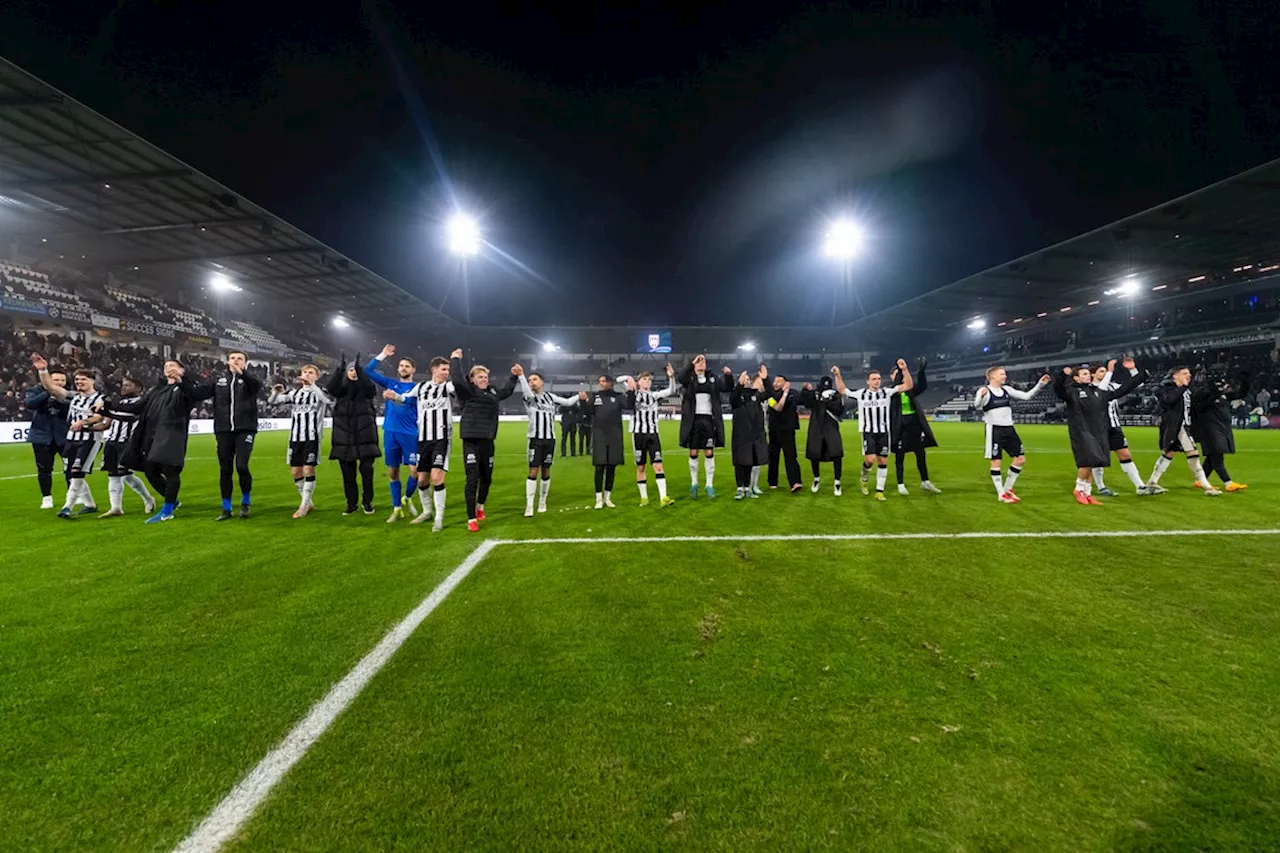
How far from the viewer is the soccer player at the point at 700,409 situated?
8.41 m

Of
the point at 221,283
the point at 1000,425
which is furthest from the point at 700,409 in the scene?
the point at 221,283

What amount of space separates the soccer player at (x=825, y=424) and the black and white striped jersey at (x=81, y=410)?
34.6ft

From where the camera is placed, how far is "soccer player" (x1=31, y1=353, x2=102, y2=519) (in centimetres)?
704

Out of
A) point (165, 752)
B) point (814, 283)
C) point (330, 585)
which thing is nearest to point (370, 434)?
point (330, 585)

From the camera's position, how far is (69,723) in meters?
2.37

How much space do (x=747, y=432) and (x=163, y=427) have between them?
7.99 metres

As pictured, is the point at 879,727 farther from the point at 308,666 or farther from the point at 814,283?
the point at 814,283

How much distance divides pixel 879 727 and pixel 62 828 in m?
2.98

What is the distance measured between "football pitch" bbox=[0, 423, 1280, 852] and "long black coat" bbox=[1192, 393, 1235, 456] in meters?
3.87

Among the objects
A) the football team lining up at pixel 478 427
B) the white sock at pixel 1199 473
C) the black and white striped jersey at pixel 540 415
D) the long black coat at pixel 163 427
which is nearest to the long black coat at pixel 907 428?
the football team lining up at pixel 478 427

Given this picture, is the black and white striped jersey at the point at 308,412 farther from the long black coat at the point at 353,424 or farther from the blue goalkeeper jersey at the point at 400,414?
the blue goalkeeper jersey at the point at 400,414

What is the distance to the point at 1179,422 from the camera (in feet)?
27.4

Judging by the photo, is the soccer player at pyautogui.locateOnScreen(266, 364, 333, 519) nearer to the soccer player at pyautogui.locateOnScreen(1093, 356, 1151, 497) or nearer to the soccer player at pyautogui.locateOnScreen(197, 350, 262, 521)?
the soccer player at pyautogui.locateOnScreen(197, 350, 262, 521)

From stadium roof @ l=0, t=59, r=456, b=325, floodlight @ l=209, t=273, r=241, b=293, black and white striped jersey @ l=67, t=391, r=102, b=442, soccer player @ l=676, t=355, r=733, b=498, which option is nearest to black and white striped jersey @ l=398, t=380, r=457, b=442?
soccer player @ l=676, t=355, r=733, b=498
